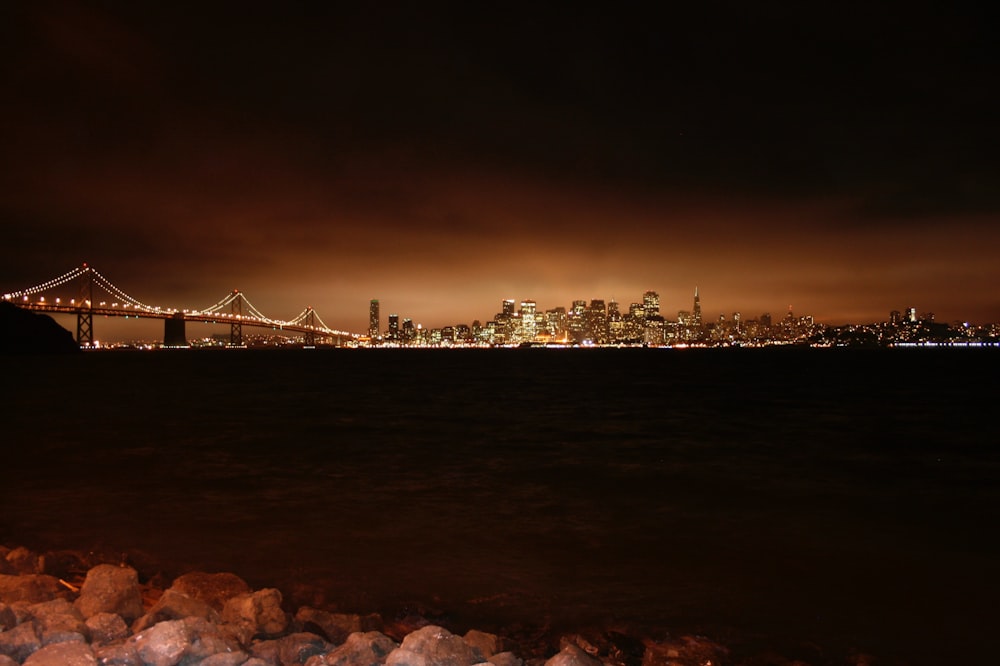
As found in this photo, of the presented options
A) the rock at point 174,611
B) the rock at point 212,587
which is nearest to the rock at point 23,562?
the rock at point 212,587

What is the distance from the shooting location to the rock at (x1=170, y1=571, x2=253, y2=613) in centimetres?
696

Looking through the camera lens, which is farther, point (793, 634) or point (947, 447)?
point (947, 447)

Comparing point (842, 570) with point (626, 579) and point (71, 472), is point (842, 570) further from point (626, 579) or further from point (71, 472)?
point (71, 472)

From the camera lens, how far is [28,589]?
640 centimetres

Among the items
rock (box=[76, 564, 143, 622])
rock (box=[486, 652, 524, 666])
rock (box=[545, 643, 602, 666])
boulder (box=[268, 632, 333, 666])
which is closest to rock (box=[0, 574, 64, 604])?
rock (box=[76, 564, 143, 622])

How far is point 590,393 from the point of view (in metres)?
42.0

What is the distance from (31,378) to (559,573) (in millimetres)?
55216

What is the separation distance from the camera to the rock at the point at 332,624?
6.04 m

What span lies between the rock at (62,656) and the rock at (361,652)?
1.38 m

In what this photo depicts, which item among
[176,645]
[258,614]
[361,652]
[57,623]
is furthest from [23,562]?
[361,652]

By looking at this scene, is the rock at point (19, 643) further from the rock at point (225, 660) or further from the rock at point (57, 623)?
the rock at point (225, 660)

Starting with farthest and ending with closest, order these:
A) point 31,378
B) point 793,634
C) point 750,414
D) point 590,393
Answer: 1. point 31,378
2. point 590,393
3. point 750,414
4. point 793,634

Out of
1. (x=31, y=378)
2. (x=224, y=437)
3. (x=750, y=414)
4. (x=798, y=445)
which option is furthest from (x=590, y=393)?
(x=31, y=378)

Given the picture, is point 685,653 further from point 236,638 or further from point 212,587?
point 212,587
